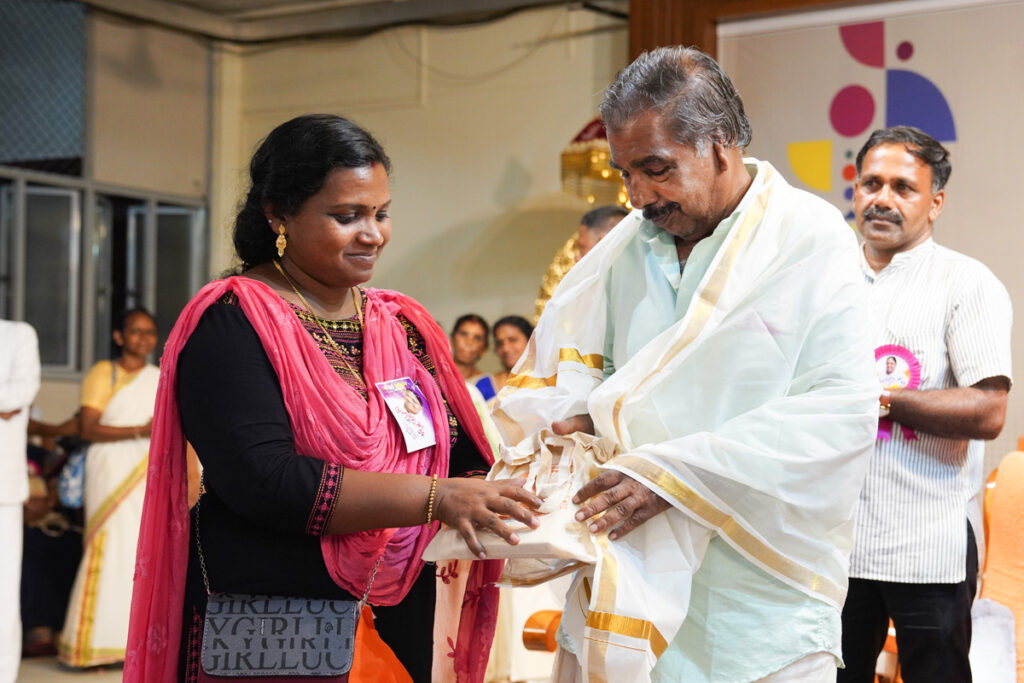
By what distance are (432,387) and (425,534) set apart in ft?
0.86

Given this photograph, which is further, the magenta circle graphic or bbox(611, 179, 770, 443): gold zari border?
the magenta circle graphic

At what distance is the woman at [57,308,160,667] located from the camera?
17.7 ft

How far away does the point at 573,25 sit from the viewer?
23.6 feet

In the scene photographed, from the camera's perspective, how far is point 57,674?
5.31 m

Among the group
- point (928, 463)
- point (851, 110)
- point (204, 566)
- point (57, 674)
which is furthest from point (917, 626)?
point (57, 674)

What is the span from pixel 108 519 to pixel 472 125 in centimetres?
358

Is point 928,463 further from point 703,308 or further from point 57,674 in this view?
point 57,674

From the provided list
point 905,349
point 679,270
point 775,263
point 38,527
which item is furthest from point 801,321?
point 38,527

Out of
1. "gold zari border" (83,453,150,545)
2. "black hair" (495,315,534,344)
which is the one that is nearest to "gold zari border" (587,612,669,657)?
"gold zari border" (83,453,150,545)

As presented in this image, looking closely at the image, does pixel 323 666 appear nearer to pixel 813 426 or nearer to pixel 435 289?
pixel 813 426

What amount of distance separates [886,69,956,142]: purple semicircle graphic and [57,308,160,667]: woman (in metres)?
Result: 3.99

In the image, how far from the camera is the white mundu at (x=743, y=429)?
5.13 ft

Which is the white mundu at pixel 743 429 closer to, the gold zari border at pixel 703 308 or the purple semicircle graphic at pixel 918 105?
the gold zari border at pixel 703 308

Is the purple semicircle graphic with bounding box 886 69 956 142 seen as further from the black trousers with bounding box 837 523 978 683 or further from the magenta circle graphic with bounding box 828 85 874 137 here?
the black trousers with bounding box 837 523 978 683
